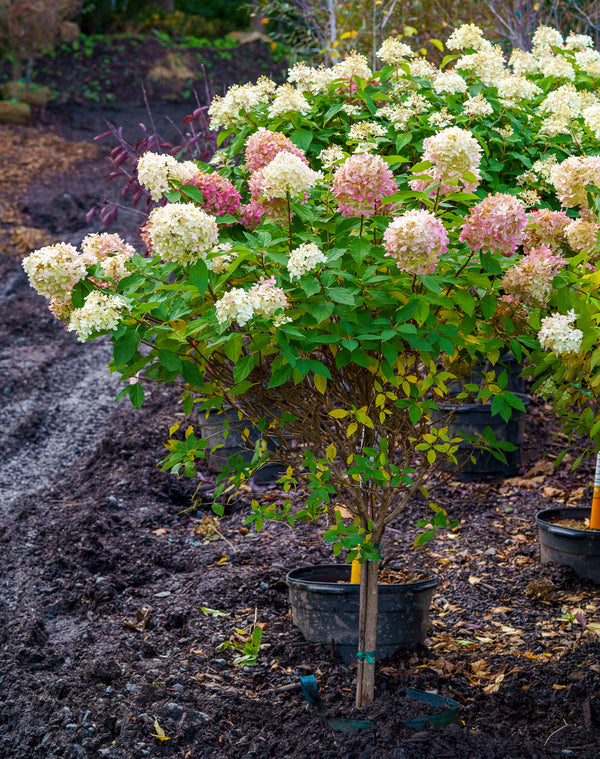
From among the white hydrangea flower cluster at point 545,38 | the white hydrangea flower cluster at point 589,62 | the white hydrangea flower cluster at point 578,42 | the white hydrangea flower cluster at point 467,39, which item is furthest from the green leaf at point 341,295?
the white hydrangea flower cluster at point 578,42

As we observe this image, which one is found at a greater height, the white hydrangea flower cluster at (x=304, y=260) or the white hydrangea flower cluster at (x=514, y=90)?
the white hydrangea flower cluster at (x=514, y=90)

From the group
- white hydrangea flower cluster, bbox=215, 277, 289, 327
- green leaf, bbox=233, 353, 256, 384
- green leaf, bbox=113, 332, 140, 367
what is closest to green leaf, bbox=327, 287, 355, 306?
white hydrangea flower cluster, bbox=215, 277, 289, 327

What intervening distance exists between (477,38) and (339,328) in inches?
79.9

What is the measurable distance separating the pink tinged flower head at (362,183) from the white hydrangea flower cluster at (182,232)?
32 centimetres

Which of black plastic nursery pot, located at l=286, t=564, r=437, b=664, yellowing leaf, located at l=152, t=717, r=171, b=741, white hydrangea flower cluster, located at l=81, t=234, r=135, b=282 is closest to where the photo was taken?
white hydrangea flower cluster, located at l=81, t=234, r=135, b=282

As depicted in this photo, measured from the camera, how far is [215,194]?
6.97 feet

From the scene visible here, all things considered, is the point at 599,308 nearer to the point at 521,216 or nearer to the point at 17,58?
the point at 521,216

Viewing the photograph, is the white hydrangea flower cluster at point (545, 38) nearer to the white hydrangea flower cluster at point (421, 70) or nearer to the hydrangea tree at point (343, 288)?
the white hydrangea flower cluster at point (421, 70)

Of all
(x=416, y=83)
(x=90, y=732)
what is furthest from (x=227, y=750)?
(x=416, y=83)

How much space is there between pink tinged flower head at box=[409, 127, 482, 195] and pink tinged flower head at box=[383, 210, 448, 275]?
14 centimetres

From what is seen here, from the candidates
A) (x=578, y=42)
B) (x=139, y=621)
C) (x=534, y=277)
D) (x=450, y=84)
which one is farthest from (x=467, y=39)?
(x=139, y=621)

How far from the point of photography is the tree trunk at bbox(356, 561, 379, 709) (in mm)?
2467

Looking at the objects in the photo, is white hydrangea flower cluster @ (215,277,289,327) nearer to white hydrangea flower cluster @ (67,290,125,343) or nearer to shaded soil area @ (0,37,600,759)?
white hydrangea flower cluster @ (67,290,125,343)

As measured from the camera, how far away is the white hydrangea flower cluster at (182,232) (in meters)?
1.71
